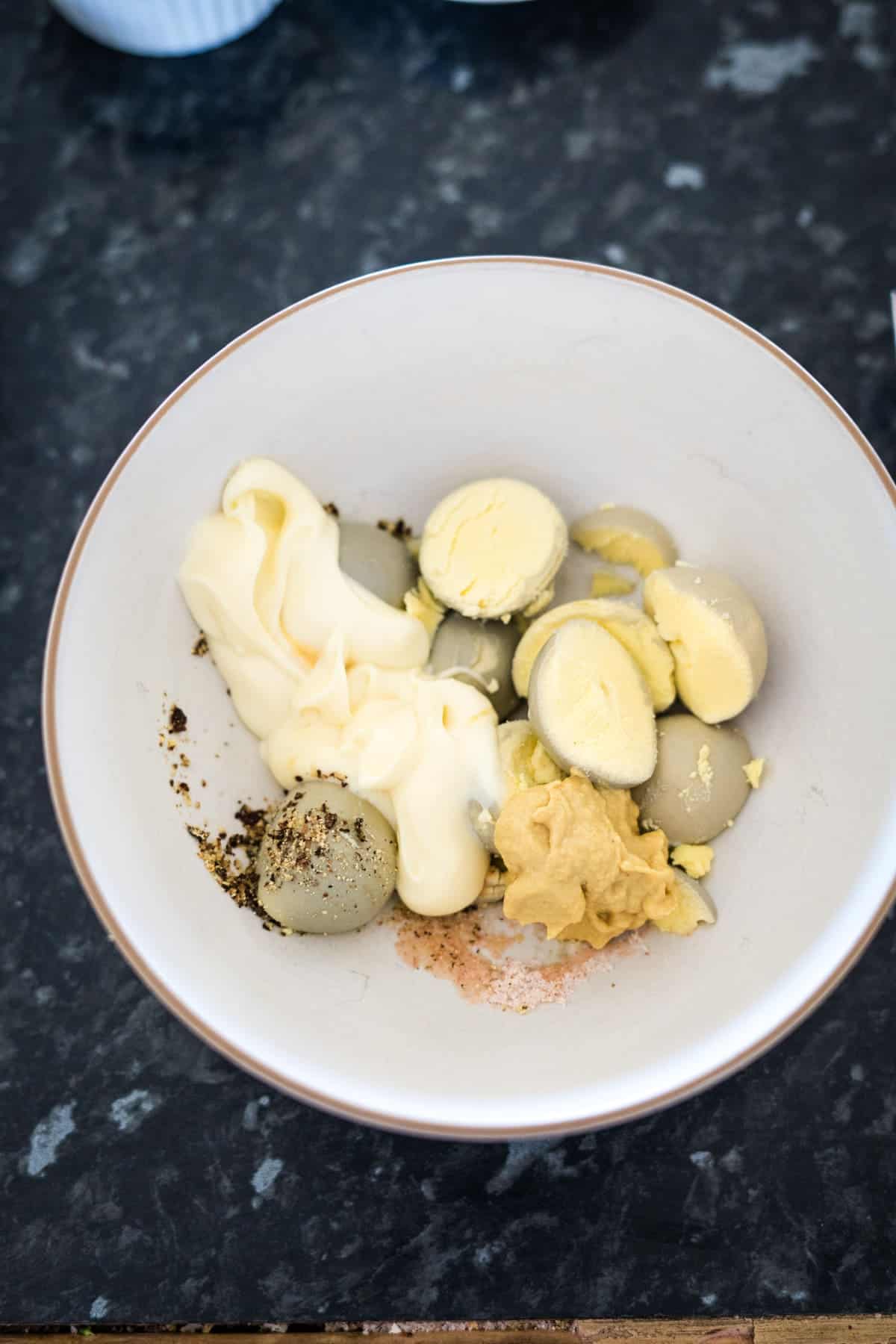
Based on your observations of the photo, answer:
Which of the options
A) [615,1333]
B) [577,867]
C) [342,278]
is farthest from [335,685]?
[615,1333]

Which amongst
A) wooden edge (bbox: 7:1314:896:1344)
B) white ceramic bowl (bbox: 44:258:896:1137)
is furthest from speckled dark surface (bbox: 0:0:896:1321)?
white ceramic bowl (bbox: 44:258:896:1137)

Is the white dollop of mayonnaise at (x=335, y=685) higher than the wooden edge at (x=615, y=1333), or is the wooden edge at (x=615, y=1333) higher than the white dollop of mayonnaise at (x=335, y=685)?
the white dollop of mayonnaise at (x=335, y=685)

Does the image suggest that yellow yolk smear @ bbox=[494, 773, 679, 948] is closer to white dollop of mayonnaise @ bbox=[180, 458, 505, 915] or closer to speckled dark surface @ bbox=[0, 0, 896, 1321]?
white dollop of mayonnaise @ bbox=[180, 458, 505, 915]

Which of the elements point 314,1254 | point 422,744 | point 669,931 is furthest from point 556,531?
point 314,1254

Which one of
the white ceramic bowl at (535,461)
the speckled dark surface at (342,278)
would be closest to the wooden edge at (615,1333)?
the speckled dark surface at (342,278)

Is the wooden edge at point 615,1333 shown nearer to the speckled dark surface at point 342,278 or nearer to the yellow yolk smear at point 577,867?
the speckled dark surface at point 342,278

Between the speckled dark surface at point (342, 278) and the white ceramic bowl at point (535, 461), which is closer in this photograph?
the white ceramic bowl at point (535, 461)
